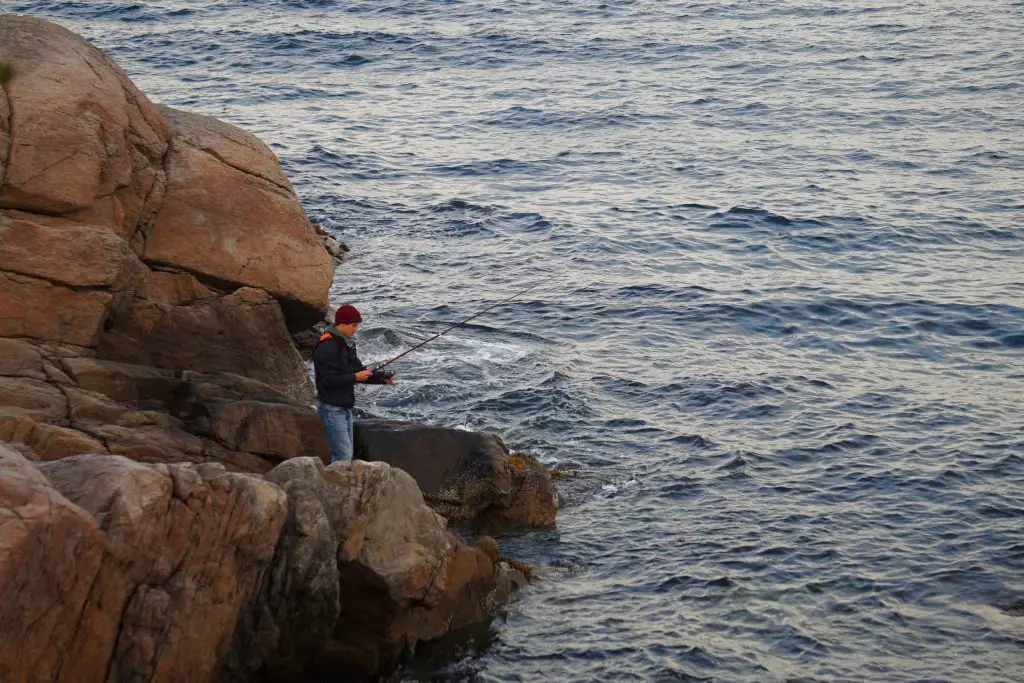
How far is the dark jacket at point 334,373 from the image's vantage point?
1259 centimetres

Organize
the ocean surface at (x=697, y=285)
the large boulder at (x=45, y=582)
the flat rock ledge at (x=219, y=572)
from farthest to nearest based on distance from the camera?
the ocean surface at (x=697, y=285), the flat rock ledge at (x=219, y=572), the large boulder at (x=45, y=582)

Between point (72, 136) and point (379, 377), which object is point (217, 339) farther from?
point (72, 136)

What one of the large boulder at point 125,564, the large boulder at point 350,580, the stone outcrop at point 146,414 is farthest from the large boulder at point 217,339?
the large boulder at point 125,564

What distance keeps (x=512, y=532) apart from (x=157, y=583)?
5.30 meters

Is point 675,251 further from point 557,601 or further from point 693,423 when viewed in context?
point 557,601

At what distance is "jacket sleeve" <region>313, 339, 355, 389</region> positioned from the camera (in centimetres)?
1257

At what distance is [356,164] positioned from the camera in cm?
2881

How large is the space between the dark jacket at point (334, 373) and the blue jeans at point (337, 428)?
9cm

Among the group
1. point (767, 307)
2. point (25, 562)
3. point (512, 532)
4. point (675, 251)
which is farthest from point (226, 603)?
point (675, 251)

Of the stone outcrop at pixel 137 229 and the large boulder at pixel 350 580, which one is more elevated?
the stone outcrop at pixel 137 229

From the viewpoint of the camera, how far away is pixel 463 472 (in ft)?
44.5

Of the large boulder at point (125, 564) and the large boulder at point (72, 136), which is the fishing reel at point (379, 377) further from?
the large boulder at point (72, 136)

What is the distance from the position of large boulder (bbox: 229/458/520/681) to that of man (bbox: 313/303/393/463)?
1829mm

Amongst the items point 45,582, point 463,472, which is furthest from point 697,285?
point 45,582
